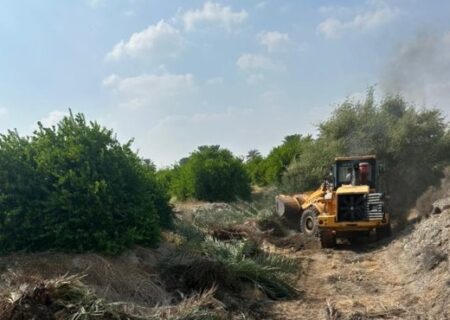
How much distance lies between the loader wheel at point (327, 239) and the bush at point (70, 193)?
6.02 metres

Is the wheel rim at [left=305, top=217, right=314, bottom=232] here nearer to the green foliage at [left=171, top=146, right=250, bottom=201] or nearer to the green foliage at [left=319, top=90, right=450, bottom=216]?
the green foliage at [left=319, top=90, right=450, bottom=216]

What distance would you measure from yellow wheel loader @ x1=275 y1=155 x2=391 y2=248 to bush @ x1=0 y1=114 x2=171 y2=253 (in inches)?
242

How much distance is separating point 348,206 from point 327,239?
1.01 meters

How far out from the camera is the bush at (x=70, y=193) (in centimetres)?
831

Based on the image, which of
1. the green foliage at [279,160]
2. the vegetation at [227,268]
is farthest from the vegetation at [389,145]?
the vegetation at [227,268]

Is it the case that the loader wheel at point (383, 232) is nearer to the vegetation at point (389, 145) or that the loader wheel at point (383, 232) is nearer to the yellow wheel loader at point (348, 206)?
the yellow wheel loader at point (348, 206)

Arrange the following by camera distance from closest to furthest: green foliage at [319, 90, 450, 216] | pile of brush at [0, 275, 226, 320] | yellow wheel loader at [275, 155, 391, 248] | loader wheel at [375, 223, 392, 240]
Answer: pile of brush at [0, 275, 226, 320], yellow wheel loader at [275, 155, 391, 248], loader wheel at [375, 223, 392, 240], green foliage at [319, 90, 450, 216]

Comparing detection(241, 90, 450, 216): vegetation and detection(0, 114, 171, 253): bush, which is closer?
detection(0, 114, 171, 253): bush

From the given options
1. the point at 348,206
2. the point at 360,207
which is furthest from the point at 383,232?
the point at 348,206

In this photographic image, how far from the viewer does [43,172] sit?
8.72 metres

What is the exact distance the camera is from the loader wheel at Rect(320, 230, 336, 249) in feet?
47.1

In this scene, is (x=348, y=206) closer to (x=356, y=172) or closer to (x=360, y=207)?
(x=360, y=207)

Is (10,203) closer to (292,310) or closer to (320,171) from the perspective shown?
(292,310)

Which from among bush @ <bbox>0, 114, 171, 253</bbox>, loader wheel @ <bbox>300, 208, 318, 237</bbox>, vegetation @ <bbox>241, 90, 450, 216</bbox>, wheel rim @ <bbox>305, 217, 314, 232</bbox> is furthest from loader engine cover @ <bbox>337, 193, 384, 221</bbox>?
bush @ <bbox>0, 114, 171, 253</bbox>
